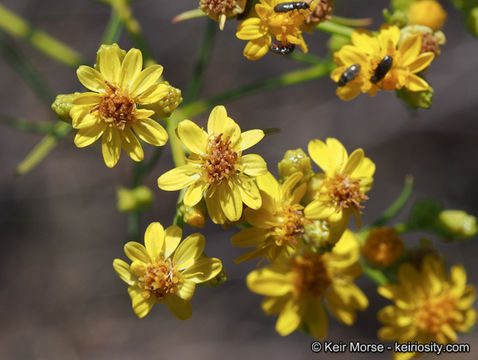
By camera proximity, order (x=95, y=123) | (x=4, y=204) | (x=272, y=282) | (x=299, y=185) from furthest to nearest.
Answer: (x=4, y=204) → (x=272, y=282) → (x=299, y=185) → (x=95, y=123)

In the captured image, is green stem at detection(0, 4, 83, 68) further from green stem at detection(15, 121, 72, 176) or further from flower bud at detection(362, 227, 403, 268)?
flower bud at detection(362, 227, 403, 268)

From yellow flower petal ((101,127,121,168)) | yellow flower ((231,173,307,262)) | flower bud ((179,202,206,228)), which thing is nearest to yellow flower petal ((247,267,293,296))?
yellow flower ((231,173,307,262))

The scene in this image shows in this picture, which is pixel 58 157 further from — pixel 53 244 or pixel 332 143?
pixel 332 143

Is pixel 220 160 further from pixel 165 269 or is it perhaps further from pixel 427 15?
pixel 427 15

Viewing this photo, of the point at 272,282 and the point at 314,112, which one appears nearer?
the point at 272,282

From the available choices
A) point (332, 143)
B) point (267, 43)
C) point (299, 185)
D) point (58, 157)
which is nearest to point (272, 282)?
point (299, 185)
